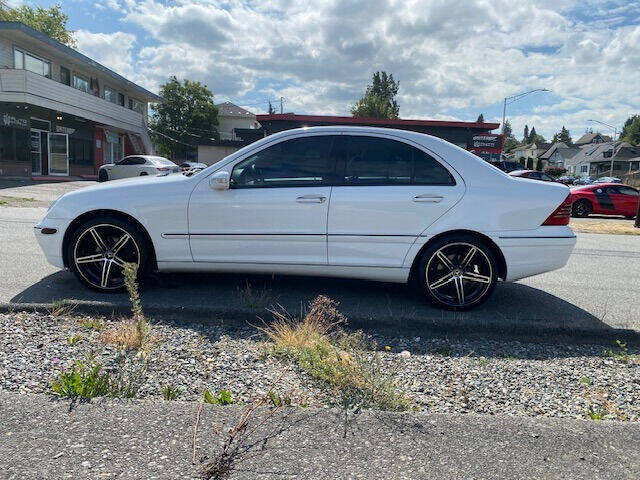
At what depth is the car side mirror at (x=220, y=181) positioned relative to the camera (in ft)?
14.9

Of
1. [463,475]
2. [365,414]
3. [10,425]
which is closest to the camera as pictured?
[463,475]

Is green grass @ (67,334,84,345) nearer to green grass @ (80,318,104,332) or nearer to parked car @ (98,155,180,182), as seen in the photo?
green grass @ (80,318,104,332)

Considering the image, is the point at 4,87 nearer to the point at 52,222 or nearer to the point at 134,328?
the point at 52,222

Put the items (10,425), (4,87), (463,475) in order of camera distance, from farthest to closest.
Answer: (4,87)
(10,425)
(463,475)

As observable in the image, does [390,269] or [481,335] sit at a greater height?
[390,269]

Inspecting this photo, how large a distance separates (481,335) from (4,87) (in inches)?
944

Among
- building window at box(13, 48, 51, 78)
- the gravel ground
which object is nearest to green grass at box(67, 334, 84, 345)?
the gravel ground

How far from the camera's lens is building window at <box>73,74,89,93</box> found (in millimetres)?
29219

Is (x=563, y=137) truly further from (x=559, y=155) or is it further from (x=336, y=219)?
(x=336, y=219)

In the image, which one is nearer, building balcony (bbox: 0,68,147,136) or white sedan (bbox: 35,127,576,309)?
white sedan (bbox: 35,127,576,309)

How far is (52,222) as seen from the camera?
4.77 meters

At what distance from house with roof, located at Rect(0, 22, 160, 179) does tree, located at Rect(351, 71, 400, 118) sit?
29.0m

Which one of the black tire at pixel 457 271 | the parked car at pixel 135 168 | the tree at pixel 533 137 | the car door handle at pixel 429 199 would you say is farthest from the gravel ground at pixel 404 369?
the tree at pixel 533 137

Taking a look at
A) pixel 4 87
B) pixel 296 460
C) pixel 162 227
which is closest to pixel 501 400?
pixel 296 460
